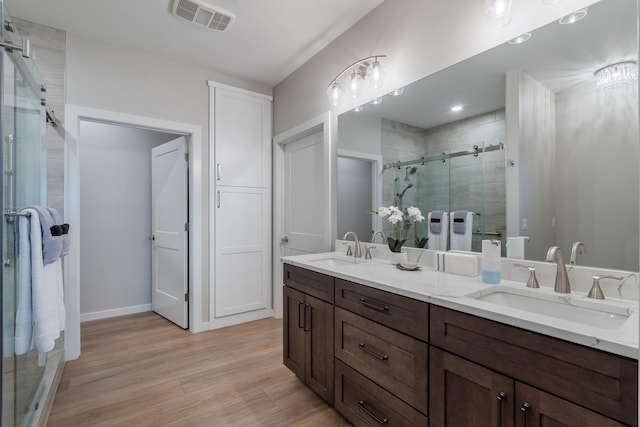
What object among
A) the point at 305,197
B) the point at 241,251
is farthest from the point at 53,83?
the point at 305,197

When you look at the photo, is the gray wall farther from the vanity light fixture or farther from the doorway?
the doorway

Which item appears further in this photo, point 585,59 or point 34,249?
point 34,249

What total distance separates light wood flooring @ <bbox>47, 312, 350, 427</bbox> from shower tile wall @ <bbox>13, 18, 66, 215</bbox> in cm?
132

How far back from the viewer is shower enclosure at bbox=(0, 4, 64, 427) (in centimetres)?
128

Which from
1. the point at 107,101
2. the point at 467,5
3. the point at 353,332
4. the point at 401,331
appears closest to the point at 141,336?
the point at 107,101

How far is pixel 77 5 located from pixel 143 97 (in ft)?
2.55

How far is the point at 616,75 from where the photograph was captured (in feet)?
3.78

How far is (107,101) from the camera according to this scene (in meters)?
2.65

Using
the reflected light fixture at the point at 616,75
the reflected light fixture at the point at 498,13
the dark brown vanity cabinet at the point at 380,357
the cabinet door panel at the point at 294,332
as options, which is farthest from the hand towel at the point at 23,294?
the reflected light fixture at the point at 616,75

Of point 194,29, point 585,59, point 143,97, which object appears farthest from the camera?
point 143,97

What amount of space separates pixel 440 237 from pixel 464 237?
0.15 m

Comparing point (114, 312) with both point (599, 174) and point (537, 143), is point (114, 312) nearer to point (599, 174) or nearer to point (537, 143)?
point (537, 143)

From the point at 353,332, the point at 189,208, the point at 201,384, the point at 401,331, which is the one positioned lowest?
the point at 201,384

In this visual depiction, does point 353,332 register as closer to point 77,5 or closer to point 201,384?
point 201,384
